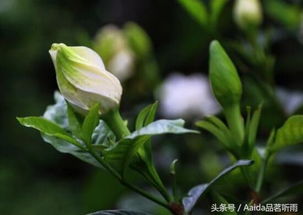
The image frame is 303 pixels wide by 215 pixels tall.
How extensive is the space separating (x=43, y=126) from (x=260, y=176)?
225 millimetres

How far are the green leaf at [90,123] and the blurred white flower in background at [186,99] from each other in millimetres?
793

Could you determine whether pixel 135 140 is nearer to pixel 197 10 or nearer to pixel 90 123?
pixel 90 123

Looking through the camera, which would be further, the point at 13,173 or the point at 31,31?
the point at 31,31

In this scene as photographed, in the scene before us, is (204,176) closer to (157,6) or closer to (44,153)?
(157,6)

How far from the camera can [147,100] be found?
139cm

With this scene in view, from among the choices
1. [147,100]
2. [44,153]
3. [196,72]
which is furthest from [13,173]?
[147,100]

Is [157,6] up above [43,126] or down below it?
below

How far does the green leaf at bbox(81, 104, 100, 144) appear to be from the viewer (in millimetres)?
607

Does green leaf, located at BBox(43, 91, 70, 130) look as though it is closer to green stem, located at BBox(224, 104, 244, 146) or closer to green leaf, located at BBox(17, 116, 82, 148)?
green leaf, located at BBox(17, 116, 82, 148)

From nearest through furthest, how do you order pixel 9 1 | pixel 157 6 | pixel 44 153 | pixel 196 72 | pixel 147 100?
pixel 147 100, pixel 196 72, pixel 157 6, pixel 9 1, pixel 44 153

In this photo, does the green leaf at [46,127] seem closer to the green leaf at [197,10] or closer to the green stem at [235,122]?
the green stem at [235,122]

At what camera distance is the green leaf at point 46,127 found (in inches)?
24.3

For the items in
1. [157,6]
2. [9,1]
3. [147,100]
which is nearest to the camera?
[147,100]

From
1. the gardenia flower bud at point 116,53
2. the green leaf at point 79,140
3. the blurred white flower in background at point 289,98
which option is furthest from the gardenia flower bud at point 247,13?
the green leaf at point 79,140
